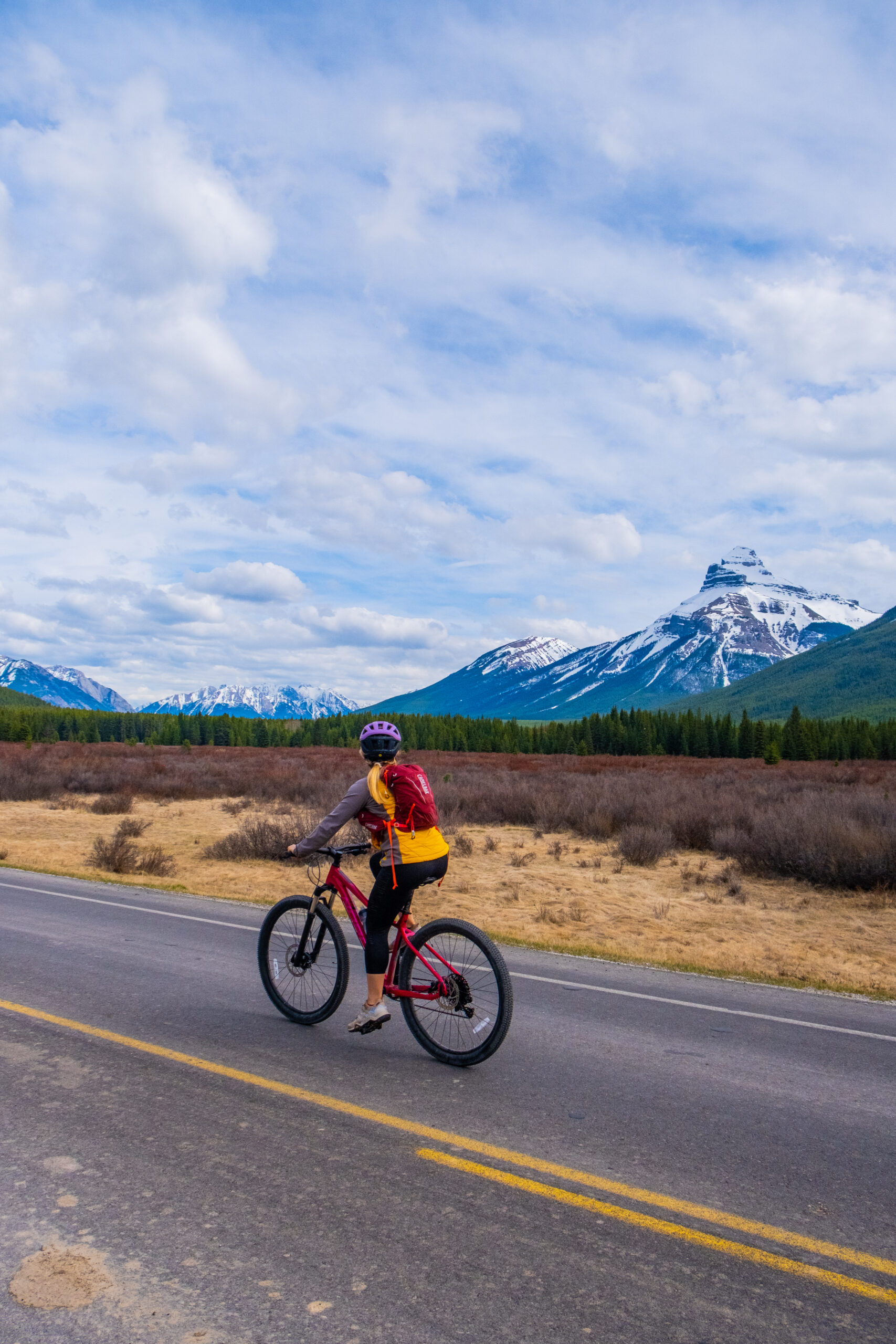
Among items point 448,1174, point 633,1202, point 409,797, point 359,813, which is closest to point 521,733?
point 359,813

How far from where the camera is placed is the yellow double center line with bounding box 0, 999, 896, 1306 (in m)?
3.47

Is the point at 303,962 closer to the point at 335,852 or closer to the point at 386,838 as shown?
the point at 335,852

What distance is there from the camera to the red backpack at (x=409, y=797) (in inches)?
224

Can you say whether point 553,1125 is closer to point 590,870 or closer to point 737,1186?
point 737,1186

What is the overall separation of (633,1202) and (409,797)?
265cm

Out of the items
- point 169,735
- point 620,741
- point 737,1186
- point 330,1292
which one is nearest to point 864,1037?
point 737,1186

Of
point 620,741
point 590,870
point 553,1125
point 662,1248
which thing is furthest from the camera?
point 620,741

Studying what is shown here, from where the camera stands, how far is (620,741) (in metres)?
103

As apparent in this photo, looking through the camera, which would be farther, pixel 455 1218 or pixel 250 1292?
pixel 455 1218

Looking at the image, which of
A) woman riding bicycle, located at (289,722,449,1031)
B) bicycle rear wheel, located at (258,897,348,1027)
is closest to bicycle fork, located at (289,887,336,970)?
bicycle rear wheel, located at (258,897,348,1027)

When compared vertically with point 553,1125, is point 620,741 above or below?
above

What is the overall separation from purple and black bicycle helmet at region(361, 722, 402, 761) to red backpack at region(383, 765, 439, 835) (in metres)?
0.13

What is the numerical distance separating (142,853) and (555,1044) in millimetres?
14192

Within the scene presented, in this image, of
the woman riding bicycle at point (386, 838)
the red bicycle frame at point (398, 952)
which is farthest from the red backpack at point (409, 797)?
the red bicycle frame at point (398, 952)
